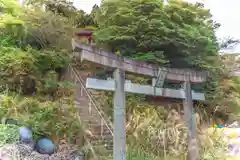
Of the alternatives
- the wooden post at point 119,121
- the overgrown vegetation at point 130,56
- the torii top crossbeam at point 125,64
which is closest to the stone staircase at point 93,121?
the overgrown vegetation at point 130,56

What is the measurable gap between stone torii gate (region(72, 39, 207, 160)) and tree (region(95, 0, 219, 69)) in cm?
142

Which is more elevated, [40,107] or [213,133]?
[40,107]

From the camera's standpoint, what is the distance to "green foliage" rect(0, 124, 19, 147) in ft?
14.5

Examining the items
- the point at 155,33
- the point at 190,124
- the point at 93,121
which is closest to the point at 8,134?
the point at 93,121

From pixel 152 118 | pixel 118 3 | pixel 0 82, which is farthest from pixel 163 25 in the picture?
pixel 0 82

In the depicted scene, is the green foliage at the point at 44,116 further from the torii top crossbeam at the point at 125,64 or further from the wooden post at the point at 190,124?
the wooden post at the point at 190,124

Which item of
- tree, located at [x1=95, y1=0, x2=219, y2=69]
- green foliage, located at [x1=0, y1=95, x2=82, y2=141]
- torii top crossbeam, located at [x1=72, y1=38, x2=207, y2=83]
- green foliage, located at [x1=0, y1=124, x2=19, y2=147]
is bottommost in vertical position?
green foliage, located at [x1=0, y1=124, x2=19, y2=147]

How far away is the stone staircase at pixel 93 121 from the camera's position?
5074 millimetres

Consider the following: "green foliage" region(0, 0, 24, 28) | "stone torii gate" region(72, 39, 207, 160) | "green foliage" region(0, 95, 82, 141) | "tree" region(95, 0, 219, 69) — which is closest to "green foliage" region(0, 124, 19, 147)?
"green foliage" region(0, 95, 82, 141)

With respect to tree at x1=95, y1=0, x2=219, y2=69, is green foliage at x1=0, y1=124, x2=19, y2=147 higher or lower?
lower

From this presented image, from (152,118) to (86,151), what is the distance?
1.52 meters

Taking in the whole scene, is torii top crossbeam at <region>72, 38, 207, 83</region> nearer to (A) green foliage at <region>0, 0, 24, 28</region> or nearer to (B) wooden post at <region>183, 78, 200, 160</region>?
(B) wooden post at <region>183, 78, 200, 160</region>

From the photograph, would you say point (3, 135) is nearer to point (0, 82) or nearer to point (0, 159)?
point (0, 159)

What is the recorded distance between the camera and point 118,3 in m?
6.64
